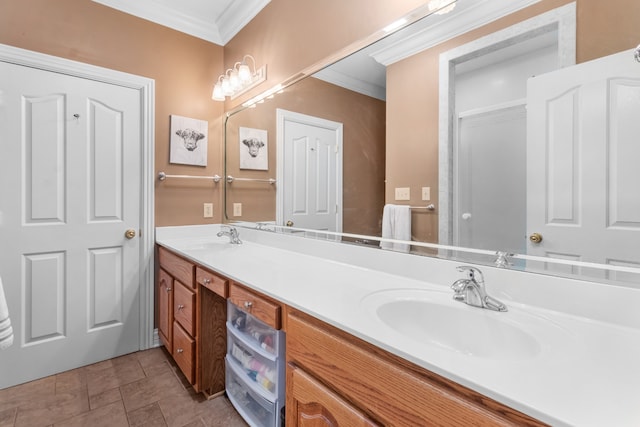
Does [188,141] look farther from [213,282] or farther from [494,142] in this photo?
[494,142]

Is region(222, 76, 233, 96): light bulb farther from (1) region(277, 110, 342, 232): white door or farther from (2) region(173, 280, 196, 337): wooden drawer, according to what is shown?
(2) region(173, 280, 196, 337): wooden drawer

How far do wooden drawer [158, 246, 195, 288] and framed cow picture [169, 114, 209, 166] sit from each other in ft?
2.32

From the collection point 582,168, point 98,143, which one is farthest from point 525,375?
point 98,143

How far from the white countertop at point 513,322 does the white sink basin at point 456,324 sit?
0.01 meters

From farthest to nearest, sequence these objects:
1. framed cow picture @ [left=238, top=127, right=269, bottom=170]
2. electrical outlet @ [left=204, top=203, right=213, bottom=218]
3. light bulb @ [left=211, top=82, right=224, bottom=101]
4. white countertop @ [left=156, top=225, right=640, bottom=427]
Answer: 1. electrical outlet @ [left=204, top=203, right=213, bottom=218]
2. light bulb @ [left=211, top=82, right=224, bottom=101]
3. framed cow picture @ [left=238, top=127, right=269, bottom=170]
4. white countertop @ [left=156, top=225, right=640, bottom=427]

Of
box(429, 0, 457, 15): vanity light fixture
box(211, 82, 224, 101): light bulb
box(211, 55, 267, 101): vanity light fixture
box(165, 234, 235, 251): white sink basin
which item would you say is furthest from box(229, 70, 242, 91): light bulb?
box(429, 0, 457, 15): vanity light fixture

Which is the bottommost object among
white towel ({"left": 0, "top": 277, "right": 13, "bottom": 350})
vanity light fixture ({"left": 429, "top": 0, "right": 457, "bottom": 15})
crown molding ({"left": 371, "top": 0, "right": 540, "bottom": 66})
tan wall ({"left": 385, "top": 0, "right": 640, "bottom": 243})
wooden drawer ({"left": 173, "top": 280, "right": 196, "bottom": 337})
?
wooden drawer ({"left": 173, "top": 280, "right": 196, "bottom": 337})

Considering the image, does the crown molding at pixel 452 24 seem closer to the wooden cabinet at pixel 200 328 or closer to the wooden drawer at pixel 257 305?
the wooden drawer at pixel 257 305

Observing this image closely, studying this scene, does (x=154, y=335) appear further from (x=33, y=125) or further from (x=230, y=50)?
(x=230, y=50)

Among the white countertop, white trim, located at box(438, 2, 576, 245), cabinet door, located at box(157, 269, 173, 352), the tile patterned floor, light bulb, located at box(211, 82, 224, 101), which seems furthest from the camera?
light bulb, located at box(211, 82, 224, 101)

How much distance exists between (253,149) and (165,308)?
1247 mm

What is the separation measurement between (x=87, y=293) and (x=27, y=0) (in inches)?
72.0

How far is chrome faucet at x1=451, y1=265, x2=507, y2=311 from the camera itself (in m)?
0.91

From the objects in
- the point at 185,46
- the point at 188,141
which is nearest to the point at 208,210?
the point at 188,141
